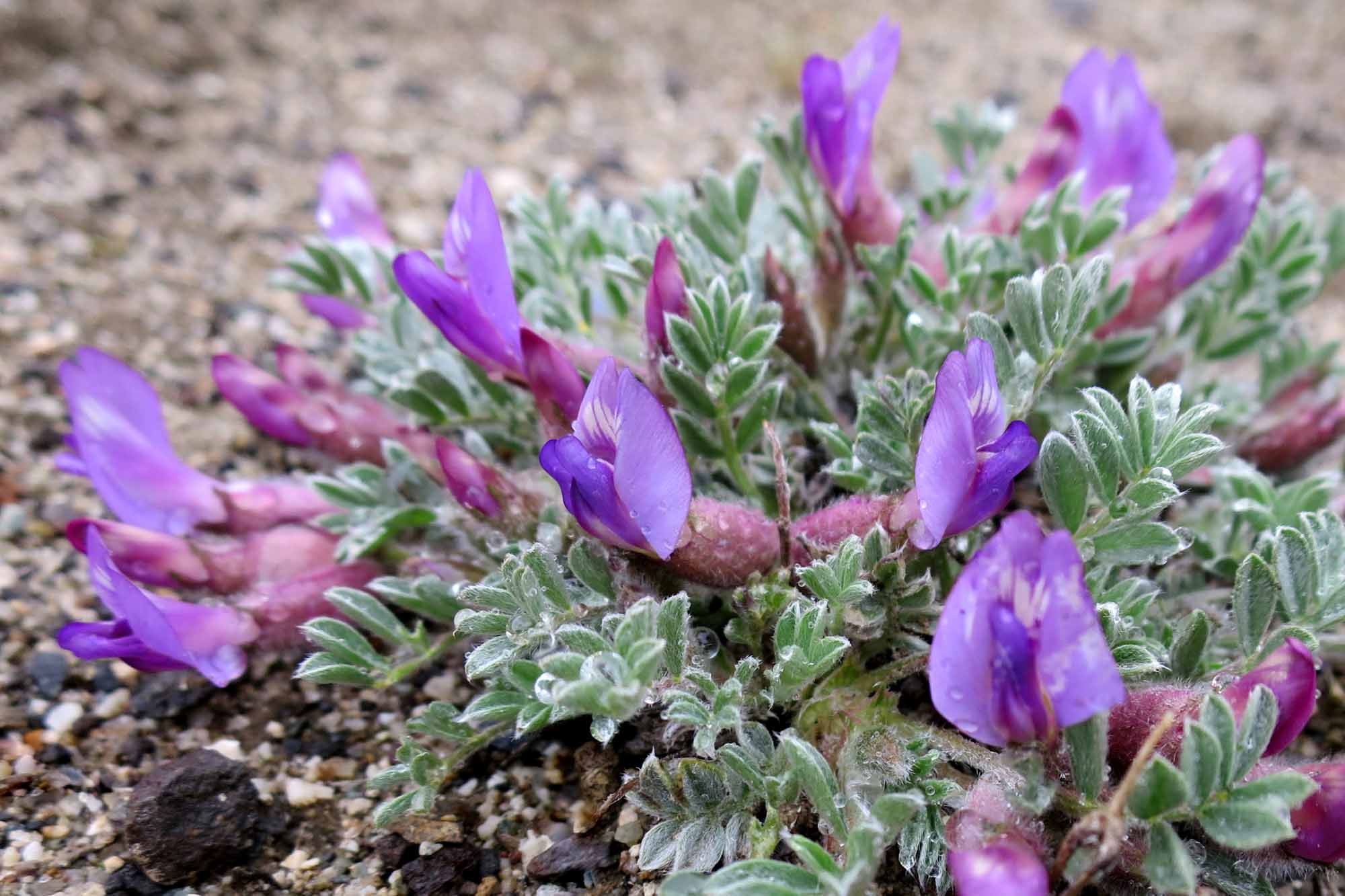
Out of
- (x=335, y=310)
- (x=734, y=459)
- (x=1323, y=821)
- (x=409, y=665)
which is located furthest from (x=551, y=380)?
(x=1323, y=821)

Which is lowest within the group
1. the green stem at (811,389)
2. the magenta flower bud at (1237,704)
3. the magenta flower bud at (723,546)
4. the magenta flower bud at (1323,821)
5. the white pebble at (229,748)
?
the white pebble at (229,748)

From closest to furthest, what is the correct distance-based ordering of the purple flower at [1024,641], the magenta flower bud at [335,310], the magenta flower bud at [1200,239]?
the purple flower at [1024,641] → the magenta flower bud at [1200,239] → the magenta flower bud at [335,310]

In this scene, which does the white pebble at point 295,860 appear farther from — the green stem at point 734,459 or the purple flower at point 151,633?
the green stem at point 734,459

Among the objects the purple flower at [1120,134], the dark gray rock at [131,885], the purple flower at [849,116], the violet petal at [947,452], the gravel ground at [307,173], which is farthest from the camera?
the purple flower at [1120,134]

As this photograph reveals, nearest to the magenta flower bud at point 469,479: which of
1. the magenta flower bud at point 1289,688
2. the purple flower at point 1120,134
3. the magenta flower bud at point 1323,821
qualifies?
the magenta flower bud at point 1289,688

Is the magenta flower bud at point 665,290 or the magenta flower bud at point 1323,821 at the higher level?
the magenta flower bud at point 665,290

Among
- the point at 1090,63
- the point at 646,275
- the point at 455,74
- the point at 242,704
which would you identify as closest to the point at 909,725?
the point at 646,275

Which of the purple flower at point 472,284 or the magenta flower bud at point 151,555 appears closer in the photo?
the purple flower at point 472,284

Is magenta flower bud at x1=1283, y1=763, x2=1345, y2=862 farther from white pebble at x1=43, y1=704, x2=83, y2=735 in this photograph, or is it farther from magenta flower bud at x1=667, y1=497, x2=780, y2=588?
white pebble at x1=43, y1=704, x2=83, y2=735
